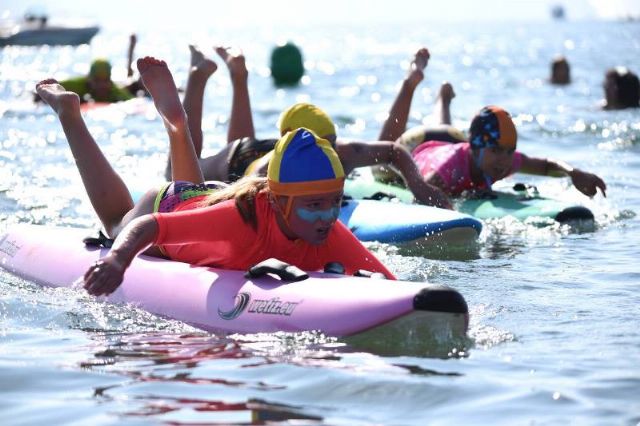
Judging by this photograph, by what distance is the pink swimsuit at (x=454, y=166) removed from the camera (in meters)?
9.69

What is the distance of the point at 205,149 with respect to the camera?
14.9 meters

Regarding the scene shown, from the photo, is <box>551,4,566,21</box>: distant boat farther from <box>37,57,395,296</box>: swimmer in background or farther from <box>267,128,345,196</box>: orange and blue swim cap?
<box>267,128,345,196</box>: orange and blue swim cap

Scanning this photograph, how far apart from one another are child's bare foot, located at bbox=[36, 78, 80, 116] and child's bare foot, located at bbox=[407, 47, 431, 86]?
13.1 feet

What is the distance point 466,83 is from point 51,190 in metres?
20.1

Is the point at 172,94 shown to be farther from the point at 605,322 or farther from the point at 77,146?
the point at 605,322

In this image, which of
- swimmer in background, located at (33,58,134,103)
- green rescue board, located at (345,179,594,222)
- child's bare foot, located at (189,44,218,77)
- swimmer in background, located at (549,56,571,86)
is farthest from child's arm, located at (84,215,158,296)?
swimmer in background, located at (549,56,571,86)

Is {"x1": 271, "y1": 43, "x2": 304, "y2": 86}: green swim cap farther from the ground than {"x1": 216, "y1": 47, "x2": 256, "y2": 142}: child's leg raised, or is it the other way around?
{"x1": 271, "y1": 43, "x2": 304, "y2": 86}: green swim cap

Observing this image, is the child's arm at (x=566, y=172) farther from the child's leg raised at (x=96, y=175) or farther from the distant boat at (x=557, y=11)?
the distant boat at (x=557, y=11)

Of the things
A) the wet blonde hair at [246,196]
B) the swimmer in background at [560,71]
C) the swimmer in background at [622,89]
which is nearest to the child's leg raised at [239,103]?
the wet blonde hair at [246,196]

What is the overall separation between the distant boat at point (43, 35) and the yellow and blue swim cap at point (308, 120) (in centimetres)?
4892

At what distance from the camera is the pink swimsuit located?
31.8 ft

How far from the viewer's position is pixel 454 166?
9695 mm

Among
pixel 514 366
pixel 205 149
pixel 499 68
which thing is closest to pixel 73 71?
pixel 499 68

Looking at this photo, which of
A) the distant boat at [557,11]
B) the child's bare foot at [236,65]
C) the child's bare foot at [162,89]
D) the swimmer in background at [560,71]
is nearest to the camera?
→ the child's bare foot at [162,89]
